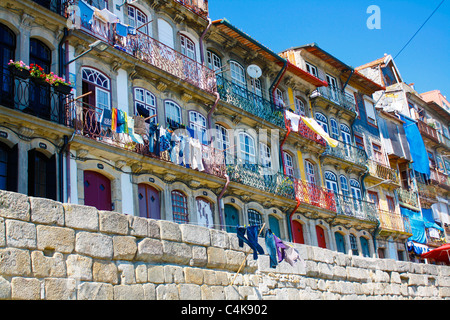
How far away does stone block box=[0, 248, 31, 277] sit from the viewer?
727 cm

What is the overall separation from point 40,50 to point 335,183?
49.5ft

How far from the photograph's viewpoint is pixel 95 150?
45.3ft

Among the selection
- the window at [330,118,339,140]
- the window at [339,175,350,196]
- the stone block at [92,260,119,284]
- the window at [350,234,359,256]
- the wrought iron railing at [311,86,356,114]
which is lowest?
the stone block at [92,260,119,284]

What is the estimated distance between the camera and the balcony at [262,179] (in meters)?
18.6

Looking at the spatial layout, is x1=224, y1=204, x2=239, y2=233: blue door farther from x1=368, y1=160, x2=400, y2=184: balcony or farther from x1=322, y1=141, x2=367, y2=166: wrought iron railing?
x1=368, y1=160, x2=400, y2=184: balcony

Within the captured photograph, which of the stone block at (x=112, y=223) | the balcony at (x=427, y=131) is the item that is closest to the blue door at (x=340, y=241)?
the balcony at (x=427, y=131)

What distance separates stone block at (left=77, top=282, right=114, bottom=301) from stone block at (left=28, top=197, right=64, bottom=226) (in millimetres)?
976

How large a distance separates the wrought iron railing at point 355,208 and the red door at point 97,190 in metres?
11.9

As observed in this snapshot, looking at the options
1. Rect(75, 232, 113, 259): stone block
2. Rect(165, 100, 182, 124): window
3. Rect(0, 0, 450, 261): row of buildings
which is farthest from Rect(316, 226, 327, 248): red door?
Rect(75, 232, 113, 259): stone block

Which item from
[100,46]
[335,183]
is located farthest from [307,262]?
[335,183]

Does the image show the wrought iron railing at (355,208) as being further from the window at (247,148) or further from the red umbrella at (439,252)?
the window at (247,148)

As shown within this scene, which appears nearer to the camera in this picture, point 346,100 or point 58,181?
point 58,181
